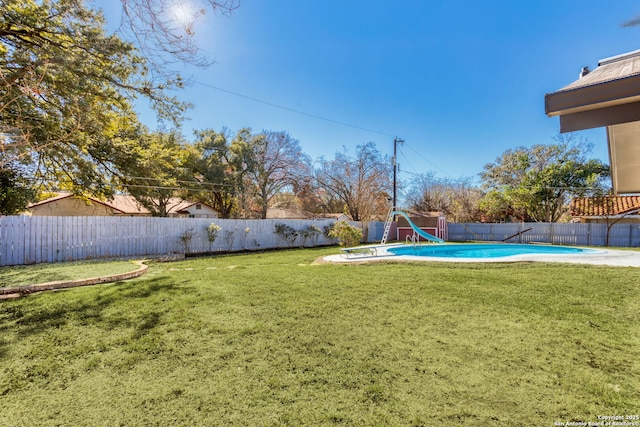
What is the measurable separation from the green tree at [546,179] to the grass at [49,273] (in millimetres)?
22128

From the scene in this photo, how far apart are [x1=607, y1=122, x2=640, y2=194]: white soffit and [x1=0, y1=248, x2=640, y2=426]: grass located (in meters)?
1.75

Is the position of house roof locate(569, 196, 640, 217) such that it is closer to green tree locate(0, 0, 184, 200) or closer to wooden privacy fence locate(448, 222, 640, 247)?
wooden privacy fence locate(448, 222, 640, 247)

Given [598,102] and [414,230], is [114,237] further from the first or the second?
[598,102]

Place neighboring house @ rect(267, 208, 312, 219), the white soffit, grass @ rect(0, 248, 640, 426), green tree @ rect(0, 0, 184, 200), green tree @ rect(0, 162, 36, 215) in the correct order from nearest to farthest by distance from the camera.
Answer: grass @ rect(0, 248, 640, 426) → the white soffit → green tree @ rect(0, 0, 184, 200) → green tree @ rect(0, 162, 36, 215) → neighboring house @ rect(267, 208, 312, 219)

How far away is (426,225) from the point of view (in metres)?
20.3

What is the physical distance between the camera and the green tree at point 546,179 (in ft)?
62.2

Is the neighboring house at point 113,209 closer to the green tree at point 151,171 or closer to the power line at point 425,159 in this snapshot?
the green tree at point 151,171

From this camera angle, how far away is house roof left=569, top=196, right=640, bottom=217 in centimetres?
1736

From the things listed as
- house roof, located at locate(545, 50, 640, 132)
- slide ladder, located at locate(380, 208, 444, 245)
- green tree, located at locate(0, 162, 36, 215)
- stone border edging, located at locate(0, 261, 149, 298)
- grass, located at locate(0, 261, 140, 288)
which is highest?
green tree, located at locate(0, 162, 36, 215)

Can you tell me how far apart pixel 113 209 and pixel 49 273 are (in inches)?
799

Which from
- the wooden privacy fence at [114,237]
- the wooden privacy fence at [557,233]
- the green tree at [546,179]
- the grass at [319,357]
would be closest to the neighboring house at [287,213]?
the wooden privacy fence at [114,237]

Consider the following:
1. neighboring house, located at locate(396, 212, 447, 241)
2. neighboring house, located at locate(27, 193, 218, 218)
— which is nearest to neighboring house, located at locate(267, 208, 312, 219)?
neighboring house, located at locate(27, 193, 218, 218)

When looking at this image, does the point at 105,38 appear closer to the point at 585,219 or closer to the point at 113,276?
the point at 113,276

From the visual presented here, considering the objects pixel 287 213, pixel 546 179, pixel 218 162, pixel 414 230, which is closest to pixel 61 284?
pixel 414 230
